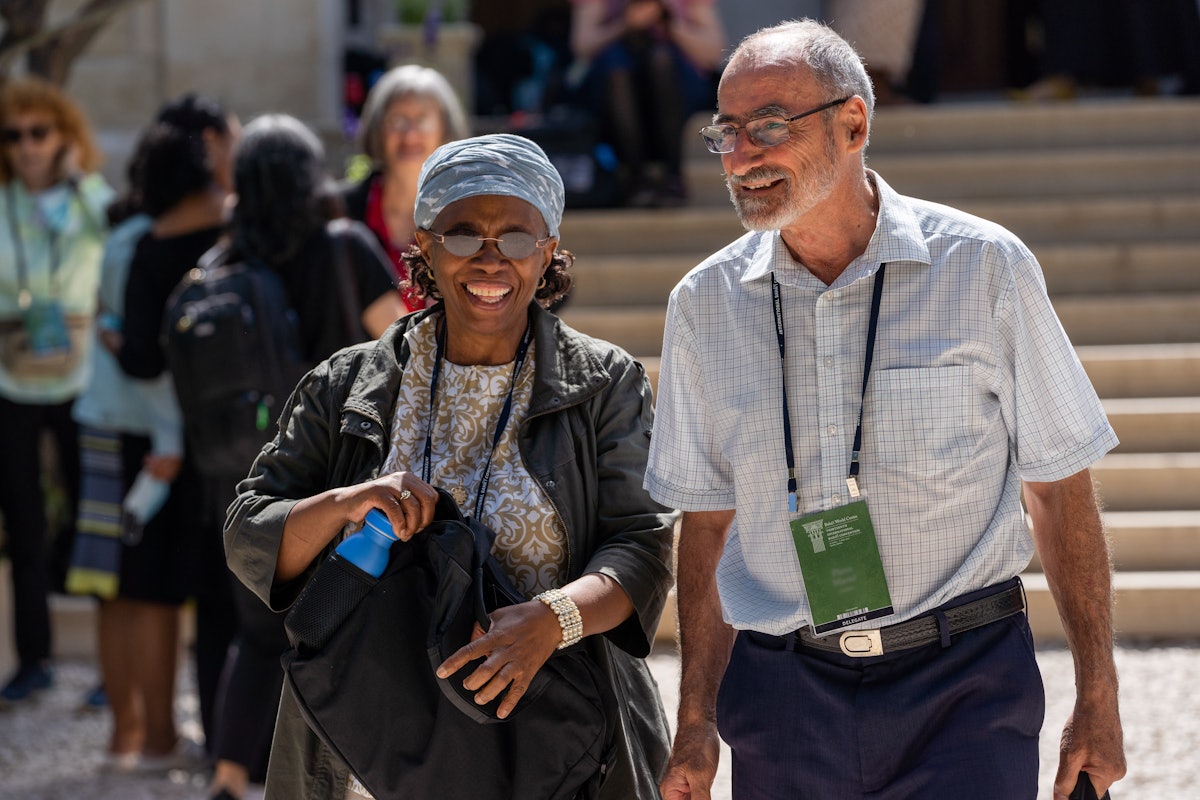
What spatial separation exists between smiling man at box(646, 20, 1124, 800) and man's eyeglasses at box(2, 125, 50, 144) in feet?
15.0

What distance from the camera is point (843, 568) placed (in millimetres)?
2914

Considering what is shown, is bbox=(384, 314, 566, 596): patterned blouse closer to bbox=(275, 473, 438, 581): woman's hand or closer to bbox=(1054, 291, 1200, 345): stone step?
bbox=(275, 473, 438, 581): woman's hand

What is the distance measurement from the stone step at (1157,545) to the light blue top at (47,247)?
426cm

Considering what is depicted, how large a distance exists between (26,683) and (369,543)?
448cm

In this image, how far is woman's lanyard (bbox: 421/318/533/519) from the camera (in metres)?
3.06

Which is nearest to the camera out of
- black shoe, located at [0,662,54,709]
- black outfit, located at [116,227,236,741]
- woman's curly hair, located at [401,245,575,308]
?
woman's curly hair, located at [401,245,575,308]

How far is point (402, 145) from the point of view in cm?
525

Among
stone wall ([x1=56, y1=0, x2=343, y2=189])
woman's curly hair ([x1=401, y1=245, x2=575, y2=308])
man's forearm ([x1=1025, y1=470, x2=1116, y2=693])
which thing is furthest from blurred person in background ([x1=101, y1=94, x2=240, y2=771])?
stone wall ([x1=56, y1=0, x2=343, y2=189])

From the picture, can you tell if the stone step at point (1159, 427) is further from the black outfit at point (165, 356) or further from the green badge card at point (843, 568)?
the green badge card at point (843, 568)

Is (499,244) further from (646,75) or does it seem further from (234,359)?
(646,75)

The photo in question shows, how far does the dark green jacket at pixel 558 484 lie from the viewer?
305 centimetres

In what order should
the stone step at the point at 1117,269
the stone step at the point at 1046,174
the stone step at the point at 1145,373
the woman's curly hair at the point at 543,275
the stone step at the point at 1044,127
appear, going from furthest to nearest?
1. the stone step at the point at 1044,127
2. the stone step at the point at 1046,174
3. the stone step at the point at 1117,269
4. the stone step at the point at 1145,373
5. the woman's curly hair at the point at 543,275

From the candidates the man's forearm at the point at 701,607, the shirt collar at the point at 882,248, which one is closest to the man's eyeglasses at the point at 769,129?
the shirt collar at the point at 882,248

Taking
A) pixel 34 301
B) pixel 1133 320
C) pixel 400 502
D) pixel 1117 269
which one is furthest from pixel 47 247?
pixel 1117 269
